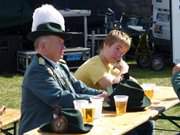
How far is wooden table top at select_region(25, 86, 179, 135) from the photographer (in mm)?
3375

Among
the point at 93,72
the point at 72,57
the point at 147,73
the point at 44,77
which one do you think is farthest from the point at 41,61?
the point at 72,57

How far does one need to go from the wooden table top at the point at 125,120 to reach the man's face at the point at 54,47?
1.59 feet

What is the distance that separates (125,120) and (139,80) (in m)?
6.61

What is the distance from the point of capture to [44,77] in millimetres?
3645

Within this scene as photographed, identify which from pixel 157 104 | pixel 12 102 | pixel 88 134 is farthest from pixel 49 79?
pixel 12 102

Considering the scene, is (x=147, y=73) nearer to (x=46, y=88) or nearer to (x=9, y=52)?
(x=9, y=52)

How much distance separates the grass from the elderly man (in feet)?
10.5

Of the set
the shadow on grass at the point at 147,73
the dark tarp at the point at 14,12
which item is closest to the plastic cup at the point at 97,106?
the shadow on grass at the point at 147,73

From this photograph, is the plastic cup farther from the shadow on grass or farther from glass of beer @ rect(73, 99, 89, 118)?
the shadow on grass

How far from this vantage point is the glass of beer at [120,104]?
154 inches

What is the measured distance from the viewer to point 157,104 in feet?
14.1

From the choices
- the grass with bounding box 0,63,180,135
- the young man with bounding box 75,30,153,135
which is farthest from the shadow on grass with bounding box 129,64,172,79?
the young man with bounding box 75,30,153,135

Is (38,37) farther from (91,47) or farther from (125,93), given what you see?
(91,47)

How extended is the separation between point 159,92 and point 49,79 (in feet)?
4.95
